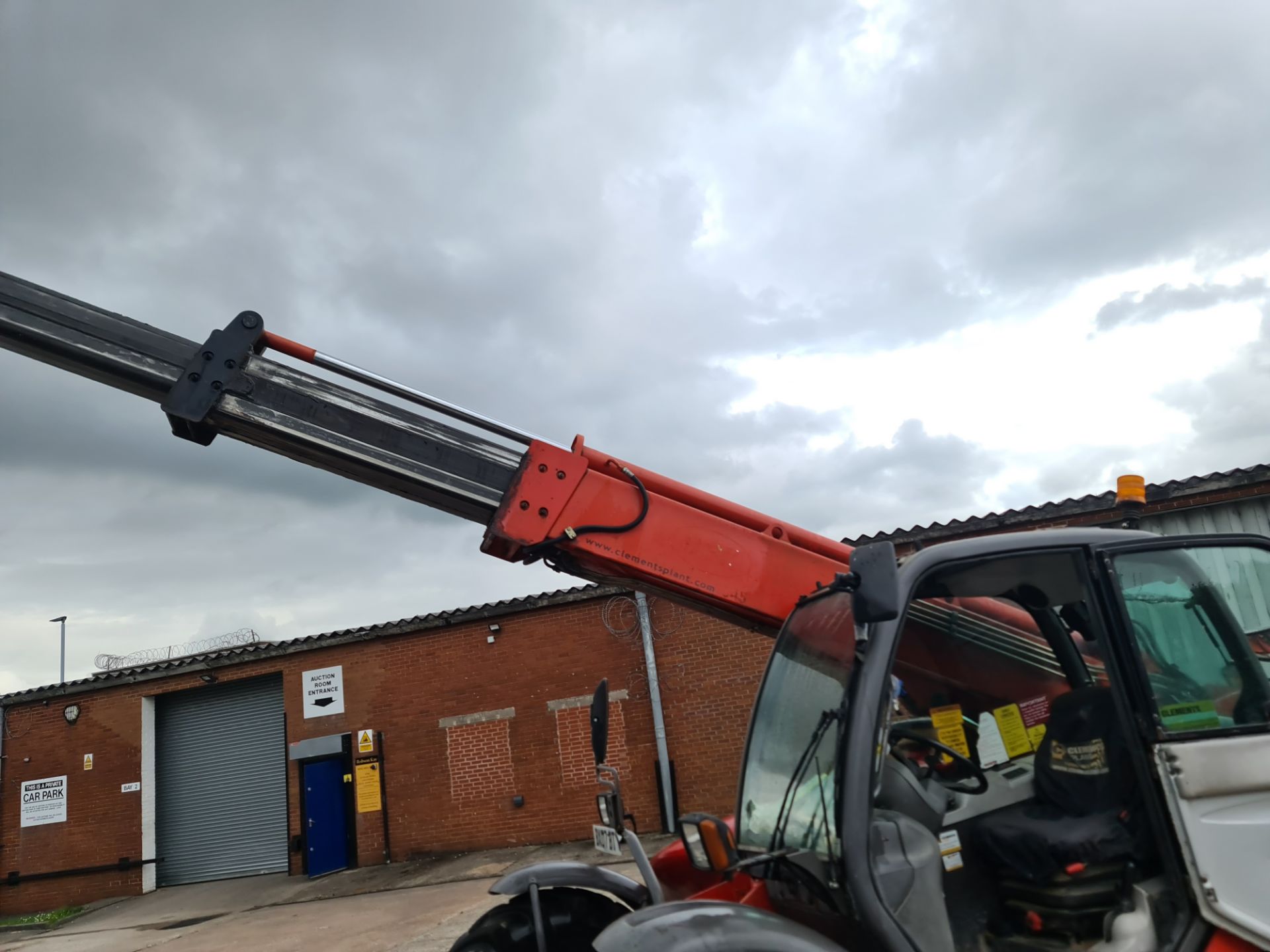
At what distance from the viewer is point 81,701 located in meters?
18.6

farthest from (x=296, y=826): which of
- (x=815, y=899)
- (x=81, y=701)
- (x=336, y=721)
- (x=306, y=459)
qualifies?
(x=815, y=899)

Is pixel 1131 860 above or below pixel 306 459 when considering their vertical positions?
below

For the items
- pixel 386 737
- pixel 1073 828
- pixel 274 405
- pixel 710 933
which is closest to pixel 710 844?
pixel 710 933

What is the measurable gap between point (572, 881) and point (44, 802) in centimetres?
1945

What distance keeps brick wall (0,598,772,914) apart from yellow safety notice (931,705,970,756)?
389 inches

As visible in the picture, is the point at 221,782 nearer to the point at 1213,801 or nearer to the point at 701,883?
the point at 701,883

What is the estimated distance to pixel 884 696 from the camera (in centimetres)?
276

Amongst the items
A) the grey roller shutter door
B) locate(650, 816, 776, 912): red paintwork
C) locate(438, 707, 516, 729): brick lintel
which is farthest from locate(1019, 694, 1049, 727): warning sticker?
the grey roller shutter door

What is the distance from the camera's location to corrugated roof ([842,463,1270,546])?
11.1m

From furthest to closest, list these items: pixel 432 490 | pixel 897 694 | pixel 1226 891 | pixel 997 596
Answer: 1. pixel 432 490
2. pixel 997 596
3. pixel 897 694
4. pixel 1226 891

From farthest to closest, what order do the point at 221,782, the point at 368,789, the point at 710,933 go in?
the point at 221,782, the point at 368,789, the point at 710,933

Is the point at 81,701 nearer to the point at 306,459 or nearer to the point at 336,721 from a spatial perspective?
the point at 336,721

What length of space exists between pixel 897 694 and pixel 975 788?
1.54 feet

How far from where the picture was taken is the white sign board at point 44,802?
720 inches
